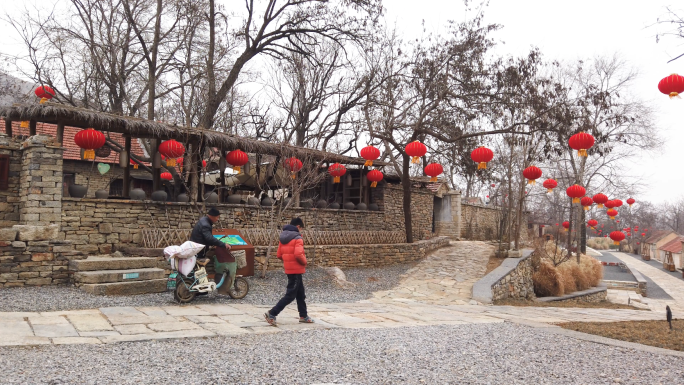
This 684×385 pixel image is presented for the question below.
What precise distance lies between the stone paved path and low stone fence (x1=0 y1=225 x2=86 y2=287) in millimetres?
6128

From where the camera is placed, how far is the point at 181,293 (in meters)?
7.23

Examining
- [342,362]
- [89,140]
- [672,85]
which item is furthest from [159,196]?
[672,85]

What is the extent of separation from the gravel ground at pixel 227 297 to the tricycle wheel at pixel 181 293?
0.65 feet

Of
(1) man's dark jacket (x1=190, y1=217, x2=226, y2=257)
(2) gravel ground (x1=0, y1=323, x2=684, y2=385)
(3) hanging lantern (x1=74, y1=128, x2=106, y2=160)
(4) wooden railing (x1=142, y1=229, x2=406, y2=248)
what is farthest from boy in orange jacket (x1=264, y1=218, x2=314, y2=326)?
(3) hanging lantern (x1=74, y1=128, x2=106, y2=160)

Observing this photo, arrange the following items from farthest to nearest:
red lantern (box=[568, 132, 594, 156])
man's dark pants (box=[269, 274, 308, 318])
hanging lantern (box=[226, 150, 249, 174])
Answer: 1. hanging lantern (box=[226, 150, 249, 174])
2. red lantern (box=[568, 132, 594, 156])
3. man's dark pants (box=[269, 274, 308, 318])

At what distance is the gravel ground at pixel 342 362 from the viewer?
3715mm

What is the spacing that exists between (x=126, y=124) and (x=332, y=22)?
8.82m

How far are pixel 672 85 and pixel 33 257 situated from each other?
10929 mm

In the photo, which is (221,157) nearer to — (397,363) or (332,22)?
(332,22)

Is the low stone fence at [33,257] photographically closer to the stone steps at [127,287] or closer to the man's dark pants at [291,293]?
the stone steps at [127,287]

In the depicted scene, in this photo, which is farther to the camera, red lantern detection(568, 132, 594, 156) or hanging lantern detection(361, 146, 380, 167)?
hanging lantern detection(361, 146, 380, 167)

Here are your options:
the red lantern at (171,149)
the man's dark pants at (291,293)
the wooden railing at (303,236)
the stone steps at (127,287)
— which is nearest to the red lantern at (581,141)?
the wooden railing at (303,236)

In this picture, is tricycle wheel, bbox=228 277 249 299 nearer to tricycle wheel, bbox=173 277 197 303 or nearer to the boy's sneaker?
tricycle wheel, bbox=173 277 197 303

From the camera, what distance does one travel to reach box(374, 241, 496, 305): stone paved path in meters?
10.9
